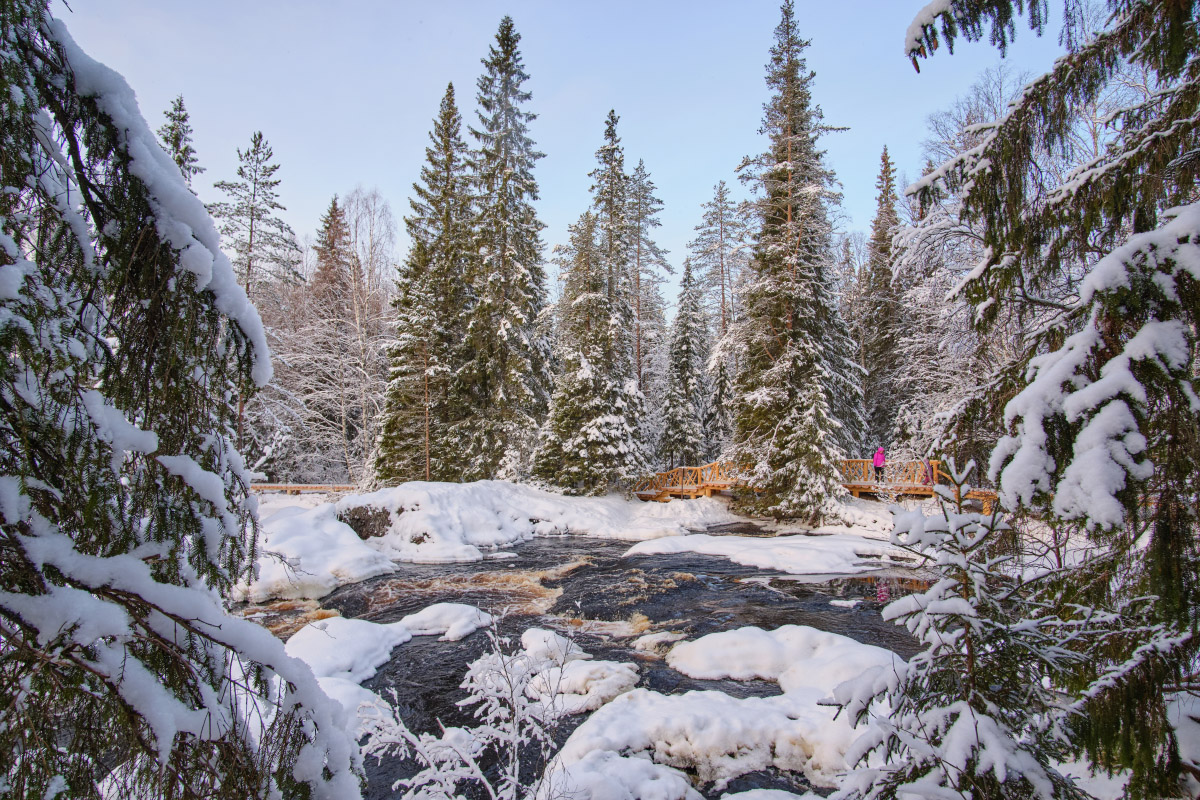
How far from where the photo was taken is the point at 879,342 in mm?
25297

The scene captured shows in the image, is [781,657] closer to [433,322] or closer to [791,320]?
[791,320]

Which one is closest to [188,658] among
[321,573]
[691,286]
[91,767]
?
[91,767]

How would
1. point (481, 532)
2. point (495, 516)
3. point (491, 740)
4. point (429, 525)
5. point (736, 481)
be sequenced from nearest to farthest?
1. point (491, 740)
2. point (429, 525)
3. point (481, 532)
4. point (495, 516)
5. point (736, 481)

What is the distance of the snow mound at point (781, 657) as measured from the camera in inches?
221

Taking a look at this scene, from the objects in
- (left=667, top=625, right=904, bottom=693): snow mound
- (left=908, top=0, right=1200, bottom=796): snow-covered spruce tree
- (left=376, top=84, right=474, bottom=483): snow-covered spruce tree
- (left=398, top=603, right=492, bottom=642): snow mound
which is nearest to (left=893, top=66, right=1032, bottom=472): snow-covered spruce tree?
(left=908, top=0, right=1200, bottom=796): snow-covered spruce tree

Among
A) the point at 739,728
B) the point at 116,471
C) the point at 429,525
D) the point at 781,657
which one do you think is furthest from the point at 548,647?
the point at 429,525

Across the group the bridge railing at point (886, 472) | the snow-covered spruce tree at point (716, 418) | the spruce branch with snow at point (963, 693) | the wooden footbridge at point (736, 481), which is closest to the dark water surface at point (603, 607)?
the spruce branch with snow at point (963, 693)

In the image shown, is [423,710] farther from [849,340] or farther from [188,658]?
[849,340]

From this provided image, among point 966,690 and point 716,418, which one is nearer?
point 966,690

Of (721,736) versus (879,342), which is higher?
(879,342)

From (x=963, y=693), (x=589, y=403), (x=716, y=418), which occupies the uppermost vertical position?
(x=589, y=403)

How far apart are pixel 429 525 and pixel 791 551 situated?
869 cm

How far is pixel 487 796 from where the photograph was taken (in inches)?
163

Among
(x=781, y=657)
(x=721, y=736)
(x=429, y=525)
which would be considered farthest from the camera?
(x=429, y=525)
